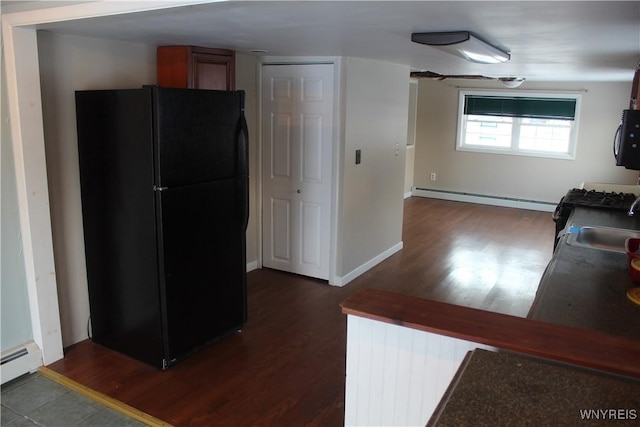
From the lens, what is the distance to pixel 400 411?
1.61 meters

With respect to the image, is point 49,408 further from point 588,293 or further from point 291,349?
point 588,293

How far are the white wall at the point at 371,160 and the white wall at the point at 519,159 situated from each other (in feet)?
11.0

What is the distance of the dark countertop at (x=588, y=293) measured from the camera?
5.66ft

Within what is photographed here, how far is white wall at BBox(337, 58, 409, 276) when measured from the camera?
443cm

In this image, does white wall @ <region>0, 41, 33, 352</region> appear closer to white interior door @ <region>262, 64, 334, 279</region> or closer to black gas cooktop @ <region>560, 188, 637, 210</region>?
white interior door @ <region>262, 64, 334, 279</region>

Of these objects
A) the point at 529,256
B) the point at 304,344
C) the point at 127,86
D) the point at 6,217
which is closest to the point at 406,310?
the point at 304,344

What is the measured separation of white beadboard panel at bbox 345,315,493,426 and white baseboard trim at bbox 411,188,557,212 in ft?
23.5

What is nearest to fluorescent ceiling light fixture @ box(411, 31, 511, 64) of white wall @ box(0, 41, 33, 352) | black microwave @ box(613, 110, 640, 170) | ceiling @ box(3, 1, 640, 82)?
ceiling @ box(3, 1, 640, 82)

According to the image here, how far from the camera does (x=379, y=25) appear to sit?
249cm

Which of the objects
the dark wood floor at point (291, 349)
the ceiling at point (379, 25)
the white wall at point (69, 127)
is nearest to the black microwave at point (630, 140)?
the ceiling at point (379, 25)

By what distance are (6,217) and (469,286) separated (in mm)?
3713

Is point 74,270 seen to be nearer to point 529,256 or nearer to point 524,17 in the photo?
point 524,17

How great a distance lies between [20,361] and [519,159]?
7.33 metres

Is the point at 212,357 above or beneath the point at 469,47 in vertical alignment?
beneath
